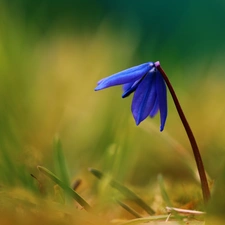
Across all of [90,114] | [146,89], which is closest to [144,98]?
[146,89]

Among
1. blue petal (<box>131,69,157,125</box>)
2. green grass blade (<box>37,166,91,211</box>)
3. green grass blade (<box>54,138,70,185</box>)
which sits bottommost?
green grass blade (<box>37,166,91,211</box>)

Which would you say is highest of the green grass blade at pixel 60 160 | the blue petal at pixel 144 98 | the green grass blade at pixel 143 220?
the blue petal at pixel 144 98

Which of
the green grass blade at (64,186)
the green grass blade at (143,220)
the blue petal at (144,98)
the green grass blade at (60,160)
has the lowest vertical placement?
the green grass blade at (143,220)

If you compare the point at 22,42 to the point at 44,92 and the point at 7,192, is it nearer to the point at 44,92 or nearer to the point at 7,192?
the point at 44,92

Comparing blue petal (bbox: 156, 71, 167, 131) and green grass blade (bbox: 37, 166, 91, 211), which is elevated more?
blue petal (bbox: 156, 71, 167, 131)

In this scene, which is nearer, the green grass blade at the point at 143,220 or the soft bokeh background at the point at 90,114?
the green grass blade at the point at 143,220

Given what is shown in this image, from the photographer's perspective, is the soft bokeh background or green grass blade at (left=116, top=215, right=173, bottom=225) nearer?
green grass blade at (left=116, top=215, right=173, bottom=225)

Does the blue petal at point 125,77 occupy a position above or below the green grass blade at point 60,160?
above
